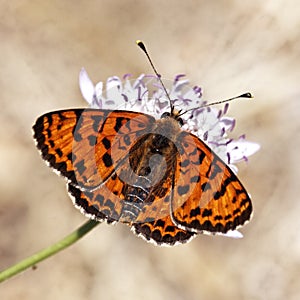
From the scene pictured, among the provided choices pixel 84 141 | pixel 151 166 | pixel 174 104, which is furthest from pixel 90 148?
pixel 174 104

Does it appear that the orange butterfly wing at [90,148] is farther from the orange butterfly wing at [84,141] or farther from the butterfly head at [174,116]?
the butterfly head at [174,116]

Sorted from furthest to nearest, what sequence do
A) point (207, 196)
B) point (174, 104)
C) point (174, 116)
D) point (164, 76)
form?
point (164, 76) < point (174, 104) < point (174, 116) < point (207, 196)

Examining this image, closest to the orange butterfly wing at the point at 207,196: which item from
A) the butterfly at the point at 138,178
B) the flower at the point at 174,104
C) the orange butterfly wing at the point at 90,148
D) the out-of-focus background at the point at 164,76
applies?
the butterfly at the point at 138,178

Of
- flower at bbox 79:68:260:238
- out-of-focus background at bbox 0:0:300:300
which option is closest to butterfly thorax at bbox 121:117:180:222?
flower at bbox 79:68:260:238

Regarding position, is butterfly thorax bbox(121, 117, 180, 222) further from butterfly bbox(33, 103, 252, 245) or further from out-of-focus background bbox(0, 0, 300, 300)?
out-of-focus background bbox(0, 0, 300, 300)

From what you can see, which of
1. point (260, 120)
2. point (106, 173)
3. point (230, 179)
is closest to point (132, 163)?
point (106, 173)

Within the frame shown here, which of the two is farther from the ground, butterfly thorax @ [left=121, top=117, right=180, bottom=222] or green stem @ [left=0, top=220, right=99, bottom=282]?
butterfly thorax @ [left=121, top=117, right=180, bottom=222]

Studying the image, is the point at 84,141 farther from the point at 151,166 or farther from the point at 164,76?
the point at 164,76
